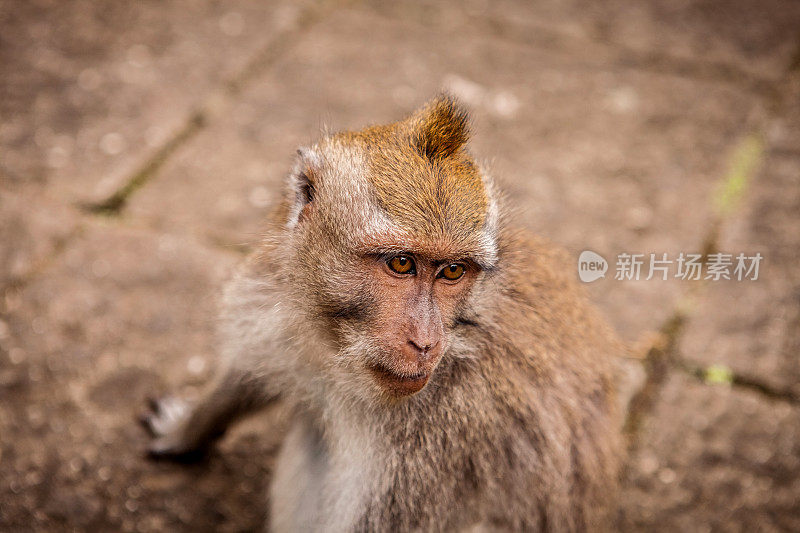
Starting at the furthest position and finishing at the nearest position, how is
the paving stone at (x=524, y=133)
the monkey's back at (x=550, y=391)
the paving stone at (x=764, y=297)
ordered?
the paving stone at (x=524, y=133) < the paving stone at (x=764, y=297) < the monkey's back at (x=550, y=391)

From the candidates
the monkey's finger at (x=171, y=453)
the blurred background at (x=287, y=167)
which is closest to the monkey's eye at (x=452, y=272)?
the blurred background at (x=287, y=167)

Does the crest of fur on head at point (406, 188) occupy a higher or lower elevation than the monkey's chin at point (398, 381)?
higher

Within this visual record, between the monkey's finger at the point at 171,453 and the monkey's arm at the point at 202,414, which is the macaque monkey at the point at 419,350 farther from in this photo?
the monkey's finger at the point at 171,453

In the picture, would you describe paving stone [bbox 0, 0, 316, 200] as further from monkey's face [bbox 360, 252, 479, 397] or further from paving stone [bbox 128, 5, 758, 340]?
monkey's face [bbox 360, 252, 479, 397]

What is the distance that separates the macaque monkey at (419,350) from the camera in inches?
75.3

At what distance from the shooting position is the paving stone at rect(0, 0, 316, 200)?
390 cm

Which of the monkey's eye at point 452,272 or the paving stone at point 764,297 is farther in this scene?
the paving stone at point 764,297

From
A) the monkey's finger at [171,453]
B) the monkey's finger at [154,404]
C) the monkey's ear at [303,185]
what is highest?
the monkey's ear at [303,185]

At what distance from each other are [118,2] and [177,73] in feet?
2.99

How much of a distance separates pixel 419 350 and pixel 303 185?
0.59 m

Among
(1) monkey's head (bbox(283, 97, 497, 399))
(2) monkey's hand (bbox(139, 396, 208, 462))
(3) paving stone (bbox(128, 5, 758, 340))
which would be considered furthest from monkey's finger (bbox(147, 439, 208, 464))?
(3) paving stone (bbox(128, 5, 758, 340))

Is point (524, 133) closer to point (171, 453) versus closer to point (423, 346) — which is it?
point (171, 453)

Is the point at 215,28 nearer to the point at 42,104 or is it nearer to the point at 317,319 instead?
the point at 42,104

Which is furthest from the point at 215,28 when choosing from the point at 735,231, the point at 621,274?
the point at 735,231
